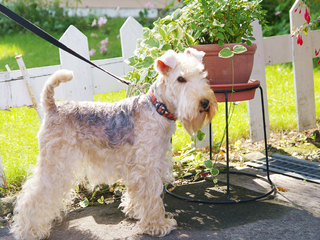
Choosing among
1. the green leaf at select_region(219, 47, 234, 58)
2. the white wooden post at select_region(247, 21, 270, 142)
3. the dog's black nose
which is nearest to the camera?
the dog's black nose

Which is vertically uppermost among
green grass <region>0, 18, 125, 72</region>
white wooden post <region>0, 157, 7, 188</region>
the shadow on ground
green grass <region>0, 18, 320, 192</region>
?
green grass <region>0, 18, 125, 72</region>

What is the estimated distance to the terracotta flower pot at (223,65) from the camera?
9.93 feet

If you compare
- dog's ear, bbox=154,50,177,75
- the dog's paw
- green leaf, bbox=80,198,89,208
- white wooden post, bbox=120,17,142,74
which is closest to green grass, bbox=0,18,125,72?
white wooden post, bbox=120,17,142,74

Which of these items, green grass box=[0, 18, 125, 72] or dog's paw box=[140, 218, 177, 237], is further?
green grass box=[0, 18, 125, 72]

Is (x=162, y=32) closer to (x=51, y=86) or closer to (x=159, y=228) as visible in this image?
(x=51, y=86)

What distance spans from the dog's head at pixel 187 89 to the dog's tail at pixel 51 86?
0.67 m

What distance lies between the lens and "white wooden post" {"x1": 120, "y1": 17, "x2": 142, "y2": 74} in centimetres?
377

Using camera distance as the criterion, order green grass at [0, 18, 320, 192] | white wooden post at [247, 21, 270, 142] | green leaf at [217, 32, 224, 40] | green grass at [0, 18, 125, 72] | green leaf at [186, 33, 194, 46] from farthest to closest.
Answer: green grass at [0, 18, 125, 72], white wooden post at [247, 21, 270, 142], green grass at [0, 18, 320, 192], green leaf at [186, 33, 194, 46], green leaf at [217, 32, 224, 40]

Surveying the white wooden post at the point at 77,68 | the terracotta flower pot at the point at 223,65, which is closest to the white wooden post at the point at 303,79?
the terracotta flower pot at the point at 223,65

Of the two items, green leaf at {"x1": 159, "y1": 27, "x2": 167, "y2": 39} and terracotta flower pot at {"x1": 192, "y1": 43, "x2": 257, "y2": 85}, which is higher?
green leaf at {"x1": 159, "y1": 27, "x2": 167, "y2": 39}

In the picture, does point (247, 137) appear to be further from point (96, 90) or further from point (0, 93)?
point (0, 93)

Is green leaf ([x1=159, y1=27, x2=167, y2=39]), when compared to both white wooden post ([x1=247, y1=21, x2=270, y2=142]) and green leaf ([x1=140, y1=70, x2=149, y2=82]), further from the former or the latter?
white wooden post ([x1=247, y1=21, x2=270, y2=142])

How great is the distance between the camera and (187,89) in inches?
95.3

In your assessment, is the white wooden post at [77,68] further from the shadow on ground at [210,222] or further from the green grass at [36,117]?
the shadow on ground at [210,222]
